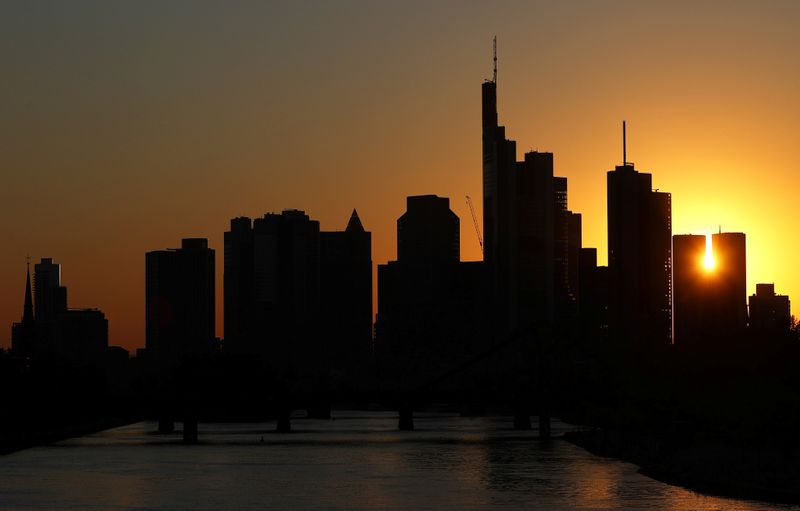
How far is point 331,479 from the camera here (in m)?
110

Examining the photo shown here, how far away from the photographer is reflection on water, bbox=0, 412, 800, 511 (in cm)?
8725

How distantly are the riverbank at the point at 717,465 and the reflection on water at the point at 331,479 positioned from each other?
153cm

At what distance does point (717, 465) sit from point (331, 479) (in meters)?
26.9

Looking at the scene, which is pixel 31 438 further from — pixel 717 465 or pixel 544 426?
pixel 717 465

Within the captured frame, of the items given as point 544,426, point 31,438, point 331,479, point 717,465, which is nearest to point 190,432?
point 31,438

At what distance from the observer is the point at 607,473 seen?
11119 centimetres

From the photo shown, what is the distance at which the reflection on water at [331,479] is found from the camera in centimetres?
A: 8725

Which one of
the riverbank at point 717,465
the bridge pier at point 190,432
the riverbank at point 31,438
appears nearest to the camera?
the riverbank at point 717,465

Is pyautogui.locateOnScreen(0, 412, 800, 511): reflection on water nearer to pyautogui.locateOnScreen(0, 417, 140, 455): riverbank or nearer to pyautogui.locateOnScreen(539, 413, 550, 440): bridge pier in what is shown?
pyautogui.locateOnScreen(0, 417, 140, 455): riverbank

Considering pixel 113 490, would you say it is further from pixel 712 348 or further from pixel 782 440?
pixel 712 348

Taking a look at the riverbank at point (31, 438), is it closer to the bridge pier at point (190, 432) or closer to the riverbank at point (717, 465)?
the bridge pier at point (190, 432)

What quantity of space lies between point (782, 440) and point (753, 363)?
18186mm

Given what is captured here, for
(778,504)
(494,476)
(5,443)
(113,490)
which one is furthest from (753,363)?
(5,443)

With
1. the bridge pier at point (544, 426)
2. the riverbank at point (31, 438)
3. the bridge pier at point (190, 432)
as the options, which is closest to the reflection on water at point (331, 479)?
the riverbank at point (31, 438)
